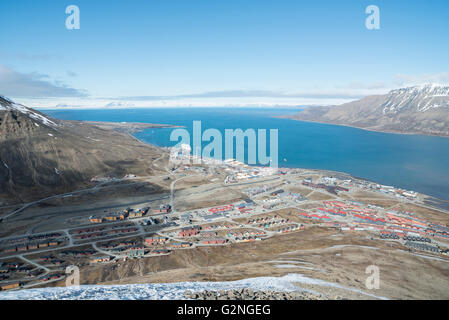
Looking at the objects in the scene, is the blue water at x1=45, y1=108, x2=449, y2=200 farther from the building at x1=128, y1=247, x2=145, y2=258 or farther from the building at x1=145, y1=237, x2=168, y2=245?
the building at x1=128, y1=247, x2=145, y2=258

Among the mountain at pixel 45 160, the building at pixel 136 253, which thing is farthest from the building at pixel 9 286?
the mountain at pixel 45 160

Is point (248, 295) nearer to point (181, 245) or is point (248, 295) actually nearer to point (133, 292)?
point (133, 292)

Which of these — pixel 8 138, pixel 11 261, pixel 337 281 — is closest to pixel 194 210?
pixel 11 261

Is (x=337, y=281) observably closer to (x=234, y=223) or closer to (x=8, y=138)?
(x=234, y=223)

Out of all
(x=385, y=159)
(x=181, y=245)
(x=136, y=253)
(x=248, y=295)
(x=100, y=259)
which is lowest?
(x=100, y=259)

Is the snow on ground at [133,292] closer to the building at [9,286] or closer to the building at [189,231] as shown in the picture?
the building at [9,286]

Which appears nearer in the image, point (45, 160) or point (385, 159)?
point (45, 160)

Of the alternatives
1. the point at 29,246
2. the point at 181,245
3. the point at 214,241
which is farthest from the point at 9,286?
the point at 214,241
